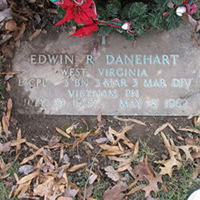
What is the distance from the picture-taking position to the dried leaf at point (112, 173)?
77.7 inches

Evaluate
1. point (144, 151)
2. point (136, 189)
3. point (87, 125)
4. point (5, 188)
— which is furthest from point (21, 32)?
point (136, 189)

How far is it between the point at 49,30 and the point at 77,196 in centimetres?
126

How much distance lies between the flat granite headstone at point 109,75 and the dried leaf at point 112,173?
412 mm

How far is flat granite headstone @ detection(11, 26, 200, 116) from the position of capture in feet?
6.51

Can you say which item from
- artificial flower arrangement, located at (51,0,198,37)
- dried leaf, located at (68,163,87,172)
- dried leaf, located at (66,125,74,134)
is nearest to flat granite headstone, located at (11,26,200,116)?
dried leaf, located at (66,125,74,134)

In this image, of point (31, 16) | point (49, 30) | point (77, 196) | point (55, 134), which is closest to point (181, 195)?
point (77, 196)

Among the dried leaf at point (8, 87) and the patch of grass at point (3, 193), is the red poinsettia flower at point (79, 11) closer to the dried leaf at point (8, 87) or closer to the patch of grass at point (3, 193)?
the dried leaf at point (8, 87)

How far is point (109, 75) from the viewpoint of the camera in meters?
2.01

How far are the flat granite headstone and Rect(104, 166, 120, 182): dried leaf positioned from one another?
412 millimetres

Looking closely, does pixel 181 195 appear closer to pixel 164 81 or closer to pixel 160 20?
pixel 164 81

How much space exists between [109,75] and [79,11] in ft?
2.24

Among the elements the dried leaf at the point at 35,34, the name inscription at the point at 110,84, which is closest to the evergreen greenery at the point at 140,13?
the name inscription at the point at 110,84

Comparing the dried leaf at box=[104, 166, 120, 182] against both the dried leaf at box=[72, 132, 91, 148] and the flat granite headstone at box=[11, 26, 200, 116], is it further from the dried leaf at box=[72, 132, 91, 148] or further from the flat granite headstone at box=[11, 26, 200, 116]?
the flat granite headstone at box=[11, 26, 200, 116]

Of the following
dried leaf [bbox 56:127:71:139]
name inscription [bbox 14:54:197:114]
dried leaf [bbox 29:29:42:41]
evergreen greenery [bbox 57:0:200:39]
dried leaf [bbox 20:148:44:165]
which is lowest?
dried leaf [bbox 20:148:44:165]
